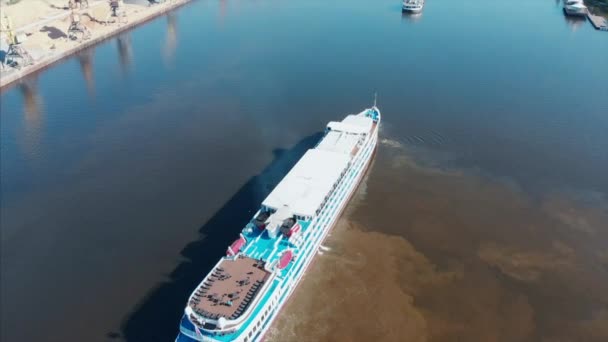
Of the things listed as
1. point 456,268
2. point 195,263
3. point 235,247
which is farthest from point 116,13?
point 456,268

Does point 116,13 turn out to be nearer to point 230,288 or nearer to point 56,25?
point 56,25

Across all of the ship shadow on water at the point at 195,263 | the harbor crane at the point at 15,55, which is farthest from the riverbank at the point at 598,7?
the harbor crane at the point at 15,55

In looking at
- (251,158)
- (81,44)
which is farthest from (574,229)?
(81,44)

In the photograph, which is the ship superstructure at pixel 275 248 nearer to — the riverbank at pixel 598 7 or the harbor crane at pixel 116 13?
the harbor crane at pixel 116 13

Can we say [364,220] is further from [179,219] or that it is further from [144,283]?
[144,283]

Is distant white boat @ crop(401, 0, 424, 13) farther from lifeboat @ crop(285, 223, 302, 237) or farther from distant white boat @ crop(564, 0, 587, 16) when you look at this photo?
lifeboat @ crop(285, 223, 302, 237)

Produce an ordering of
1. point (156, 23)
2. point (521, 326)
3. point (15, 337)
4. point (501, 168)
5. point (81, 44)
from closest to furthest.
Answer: point (15, 337) < point (521, 326) < point (501, 168) < point (81, 44) < point (156, 23)
